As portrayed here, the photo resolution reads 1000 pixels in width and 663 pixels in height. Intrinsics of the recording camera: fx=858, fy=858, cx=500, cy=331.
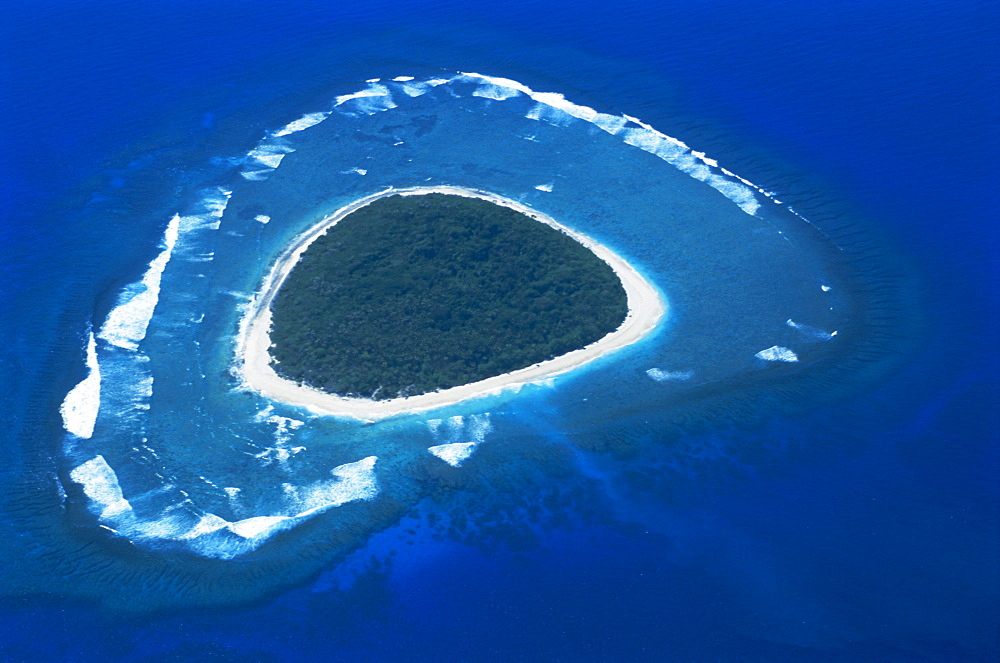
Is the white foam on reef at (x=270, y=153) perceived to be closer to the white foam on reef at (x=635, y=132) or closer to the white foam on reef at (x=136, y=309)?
the white foam on reef at (x=136, y=309)

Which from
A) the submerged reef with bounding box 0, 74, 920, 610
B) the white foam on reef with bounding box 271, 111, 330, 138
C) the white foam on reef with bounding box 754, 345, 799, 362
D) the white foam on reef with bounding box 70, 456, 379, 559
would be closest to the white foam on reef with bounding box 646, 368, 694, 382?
the submerged reef with bounding box 0, 74, 920, 610

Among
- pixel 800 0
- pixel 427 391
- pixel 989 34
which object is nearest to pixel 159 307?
pixel 427 391

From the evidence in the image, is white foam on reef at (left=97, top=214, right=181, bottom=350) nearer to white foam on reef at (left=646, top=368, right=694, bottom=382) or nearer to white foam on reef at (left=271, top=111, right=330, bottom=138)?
white foam on reef at (left=271, top=111, right=330, bottom=138)

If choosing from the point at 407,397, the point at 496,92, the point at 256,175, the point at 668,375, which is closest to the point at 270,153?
the point at 256,175

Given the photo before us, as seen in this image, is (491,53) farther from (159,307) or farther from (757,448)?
(757,448)

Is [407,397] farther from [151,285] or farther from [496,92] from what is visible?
[496,92]

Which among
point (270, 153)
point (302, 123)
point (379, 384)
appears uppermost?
point (302, 123)
